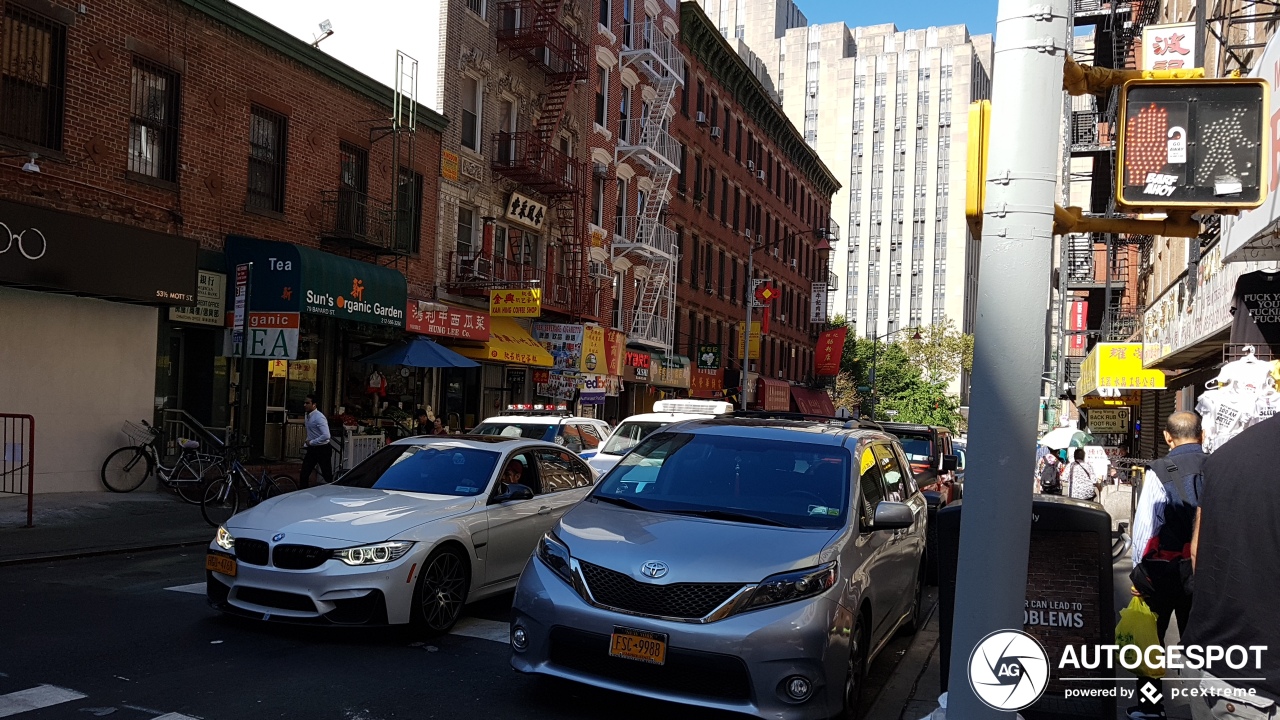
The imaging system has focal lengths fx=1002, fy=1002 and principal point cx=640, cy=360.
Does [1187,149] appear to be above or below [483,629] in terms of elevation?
above

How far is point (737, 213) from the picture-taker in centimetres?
4988

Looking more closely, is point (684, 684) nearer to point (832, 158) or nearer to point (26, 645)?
point (26, 645)

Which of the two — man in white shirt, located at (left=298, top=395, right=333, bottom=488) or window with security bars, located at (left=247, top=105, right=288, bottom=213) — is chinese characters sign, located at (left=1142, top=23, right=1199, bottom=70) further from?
window with security bars, located at (left=247, top=105, right=288, bottom=213)

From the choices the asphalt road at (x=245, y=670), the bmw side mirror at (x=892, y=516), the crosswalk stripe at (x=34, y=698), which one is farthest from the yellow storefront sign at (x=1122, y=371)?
the crosswalk stripe at (x=34, y=698)

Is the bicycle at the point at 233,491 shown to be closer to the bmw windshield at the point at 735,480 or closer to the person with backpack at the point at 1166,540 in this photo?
the bmw windshield at the point at 735,480

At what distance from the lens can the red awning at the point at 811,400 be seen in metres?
57.4

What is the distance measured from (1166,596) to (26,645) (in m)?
7.32

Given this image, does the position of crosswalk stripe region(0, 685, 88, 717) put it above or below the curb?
above

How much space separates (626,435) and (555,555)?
9.31 m

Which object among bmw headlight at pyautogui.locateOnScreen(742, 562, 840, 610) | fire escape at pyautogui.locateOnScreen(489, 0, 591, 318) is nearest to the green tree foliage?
fire escape at pyautogui.locateOnScreen(489, 0, 591, 318)

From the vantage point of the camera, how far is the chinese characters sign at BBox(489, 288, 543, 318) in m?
25.2

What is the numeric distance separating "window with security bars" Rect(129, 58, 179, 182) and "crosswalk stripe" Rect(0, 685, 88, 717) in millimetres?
12511

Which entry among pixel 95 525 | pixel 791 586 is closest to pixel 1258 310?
pixel 791 586

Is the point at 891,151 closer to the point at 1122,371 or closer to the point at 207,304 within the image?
the point at 1122,371
